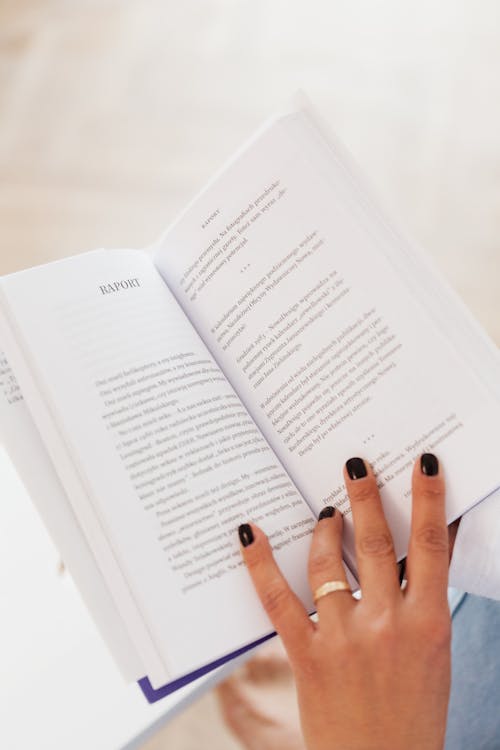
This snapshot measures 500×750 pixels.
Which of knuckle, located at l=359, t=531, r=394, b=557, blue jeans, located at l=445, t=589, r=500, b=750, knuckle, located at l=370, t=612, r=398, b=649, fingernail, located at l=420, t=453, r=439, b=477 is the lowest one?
blue jeans, located at l=445, t=589, r=500, b=750

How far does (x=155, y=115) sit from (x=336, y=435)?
91cm

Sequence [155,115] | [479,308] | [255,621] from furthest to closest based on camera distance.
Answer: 1. [155,115]
2. [479,308]
3. [255,621]

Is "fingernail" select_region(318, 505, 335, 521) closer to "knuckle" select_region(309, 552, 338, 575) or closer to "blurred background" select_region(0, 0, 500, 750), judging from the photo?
"knuckle" select_region(309, 552, 338, 575)

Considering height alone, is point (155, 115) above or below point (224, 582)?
above

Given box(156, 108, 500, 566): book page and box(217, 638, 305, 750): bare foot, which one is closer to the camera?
box(156, 108, 500, 566): book page

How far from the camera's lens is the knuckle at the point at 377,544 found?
50 centimetres

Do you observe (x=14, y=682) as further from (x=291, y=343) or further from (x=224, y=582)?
(x=291, y=343)

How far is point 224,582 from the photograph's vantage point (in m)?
0.50

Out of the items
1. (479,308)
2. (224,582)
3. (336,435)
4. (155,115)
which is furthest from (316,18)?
(224,582)

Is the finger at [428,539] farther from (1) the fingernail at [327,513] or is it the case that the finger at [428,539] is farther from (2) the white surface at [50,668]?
(2) the white surface at [50,668]

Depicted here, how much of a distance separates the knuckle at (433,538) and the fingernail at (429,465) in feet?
0.12

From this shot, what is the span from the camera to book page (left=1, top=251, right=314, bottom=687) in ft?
1.59

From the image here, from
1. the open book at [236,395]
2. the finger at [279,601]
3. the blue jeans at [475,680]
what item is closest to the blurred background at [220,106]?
the blue jeans at [475,680]

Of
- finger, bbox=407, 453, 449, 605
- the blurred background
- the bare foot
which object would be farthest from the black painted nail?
the blurred background
